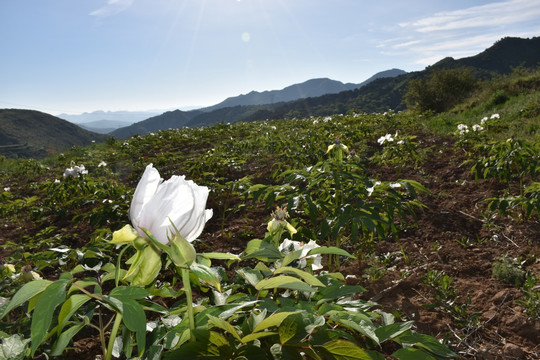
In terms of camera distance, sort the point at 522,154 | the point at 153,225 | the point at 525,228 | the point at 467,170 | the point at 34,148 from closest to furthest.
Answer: the point at 153,225
the point at 525,228
the point at 522,154
the point at 467,170
the point at 34,148

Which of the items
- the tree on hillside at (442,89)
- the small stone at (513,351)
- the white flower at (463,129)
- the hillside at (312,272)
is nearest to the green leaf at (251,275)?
the hillside at (312,272)

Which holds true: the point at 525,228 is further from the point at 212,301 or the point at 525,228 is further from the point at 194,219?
the point at 194,219

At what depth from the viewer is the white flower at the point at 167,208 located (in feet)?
2.28

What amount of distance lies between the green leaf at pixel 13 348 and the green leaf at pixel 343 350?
0.75 metres

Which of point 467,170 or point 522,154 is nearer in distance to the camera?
point 522,154

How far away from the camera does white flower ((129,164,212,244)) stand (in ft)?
2.28

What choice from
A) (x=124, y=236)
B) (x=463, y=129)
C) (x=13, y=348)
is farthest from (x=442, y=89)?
(x=13, y=348)

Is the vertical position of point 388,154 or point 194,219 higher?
point 194,219

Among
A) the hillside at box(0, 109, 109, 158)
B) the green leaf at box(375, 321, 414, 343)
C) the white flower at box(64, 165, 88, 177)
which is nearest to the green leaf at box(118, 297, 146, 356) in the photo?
the green leaf at box(375, 321, 414, 343)

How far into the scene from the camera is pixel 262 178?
489 centimetres

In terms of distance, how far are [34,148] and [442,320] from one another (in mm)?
91421

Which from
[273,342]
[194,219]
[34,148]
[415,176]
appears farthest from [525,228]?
[34,148]

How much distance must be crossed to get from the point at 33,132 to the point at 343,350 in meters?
106

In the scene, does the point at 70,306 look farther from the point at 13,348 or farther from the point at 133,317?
the point at 13,348
